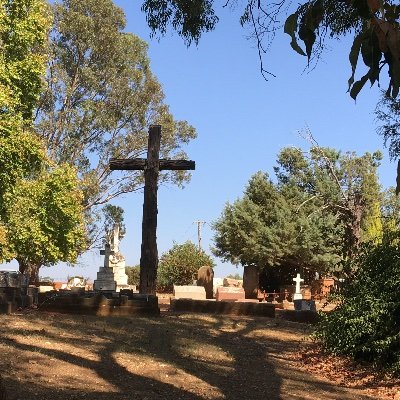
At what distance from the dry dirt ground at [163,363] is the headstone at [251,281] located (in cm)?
1975

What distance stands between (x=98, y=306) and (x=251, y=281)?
2070cm

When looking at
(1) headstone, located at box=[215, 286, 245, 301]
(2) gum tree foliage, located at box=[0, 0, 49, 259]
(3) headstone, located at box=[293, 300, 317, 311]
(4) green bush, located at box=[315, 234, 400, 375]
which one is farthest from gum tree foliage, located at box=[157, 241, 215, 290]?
(4) green bush, located at box=[315, 234, 400, 375]

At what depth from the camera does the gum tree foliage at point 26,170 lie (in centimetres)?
1956

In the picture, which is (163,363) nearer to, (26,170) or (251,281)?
(26,170)

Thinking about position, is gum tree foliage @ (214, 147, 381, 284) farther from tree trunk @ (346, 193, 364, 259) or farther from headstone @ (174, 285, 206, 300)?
tree trunk @ (346, 193, 364, 259)

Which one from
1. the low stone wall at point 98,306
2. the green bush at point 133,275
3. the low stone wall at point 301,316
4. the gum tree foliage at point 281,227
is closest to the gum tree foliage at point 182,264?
the gum tree foliage at point 281,227

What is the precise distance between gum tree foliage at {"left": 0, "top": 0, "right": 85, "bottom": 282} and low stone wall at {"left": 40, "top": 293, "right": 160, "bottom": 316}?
7.95m

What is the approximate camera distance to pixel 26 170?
20594 millimetres

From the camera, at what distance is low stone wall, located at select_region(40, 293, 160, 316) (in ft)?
40.8

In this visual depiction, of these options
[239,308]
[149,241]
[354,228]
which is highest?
[354,228]

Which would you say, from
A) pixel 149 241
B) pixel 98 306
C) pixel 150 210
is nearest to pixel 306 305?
pixel 149 241

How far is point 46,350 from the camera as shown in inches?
309

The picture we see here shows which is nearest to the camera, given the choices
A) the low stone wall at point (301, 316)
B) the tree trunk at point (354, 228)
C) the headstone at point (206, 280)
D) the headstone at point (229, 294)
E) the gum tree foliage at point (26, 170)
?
the tree trunk at point (354, 228)

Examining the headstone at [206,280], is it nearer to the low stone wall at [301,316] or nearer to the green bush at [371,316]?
the low stone wall at [301,316]
